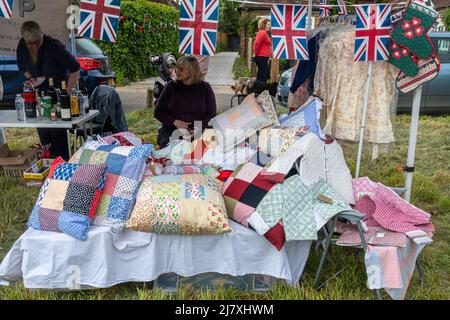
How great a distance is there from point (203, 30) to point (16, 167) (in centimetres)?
226

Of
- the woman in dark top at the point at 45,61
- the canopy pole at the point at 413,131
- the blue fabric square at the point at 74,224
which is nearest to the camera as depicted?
the blue fabric square at the point at 74,224

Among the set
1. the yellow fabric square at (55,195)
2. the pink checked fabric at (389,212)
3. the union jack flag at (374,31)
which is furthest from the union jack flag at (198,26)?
the pink checked fabric at (389,212)

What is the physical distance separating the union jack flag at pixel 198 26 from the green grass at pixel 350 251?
1.81 m

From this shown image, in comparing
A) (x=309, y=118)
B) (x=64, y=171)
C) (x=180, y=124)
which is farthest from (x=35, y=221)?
(x=309, y=118)

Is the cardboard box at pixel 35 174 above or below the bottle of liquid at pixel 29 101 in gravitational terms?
below

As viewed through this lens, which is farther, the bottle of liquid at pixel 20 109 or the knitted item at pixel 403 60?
the bottle of liquid at pixel 20 109

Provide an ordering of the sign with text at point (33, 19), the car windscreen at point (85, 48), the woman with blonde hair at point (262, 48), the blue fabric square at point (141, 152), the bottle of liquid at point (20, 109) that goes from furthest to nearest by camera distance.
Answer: the woman with blonde hair at point (262, 48), the car windscreen at point (85, 48), the sign with text at point (33, 19), the bottle of liquid at point (20, 109), the blue fabric square at point (141, 152)

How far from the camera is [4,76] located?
6.41 m

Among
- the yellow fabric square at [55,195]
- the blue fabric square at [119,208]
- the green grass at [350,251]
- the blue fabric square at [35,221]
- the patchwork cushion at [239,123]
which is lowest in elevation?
the green grass at [350,251]

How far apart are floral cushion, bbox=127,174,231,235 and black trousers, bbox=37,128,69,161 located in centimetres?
217

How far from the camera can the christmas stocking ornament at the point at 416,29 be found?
9.42ft

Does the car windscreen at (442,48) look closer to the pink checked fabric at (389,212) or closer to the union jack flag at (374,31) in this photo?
the union jack flag at (374,31)

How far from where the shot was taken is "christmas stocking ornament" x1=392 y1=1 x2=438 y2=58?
9.42 feet

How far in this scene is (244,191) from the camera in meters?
2.68
